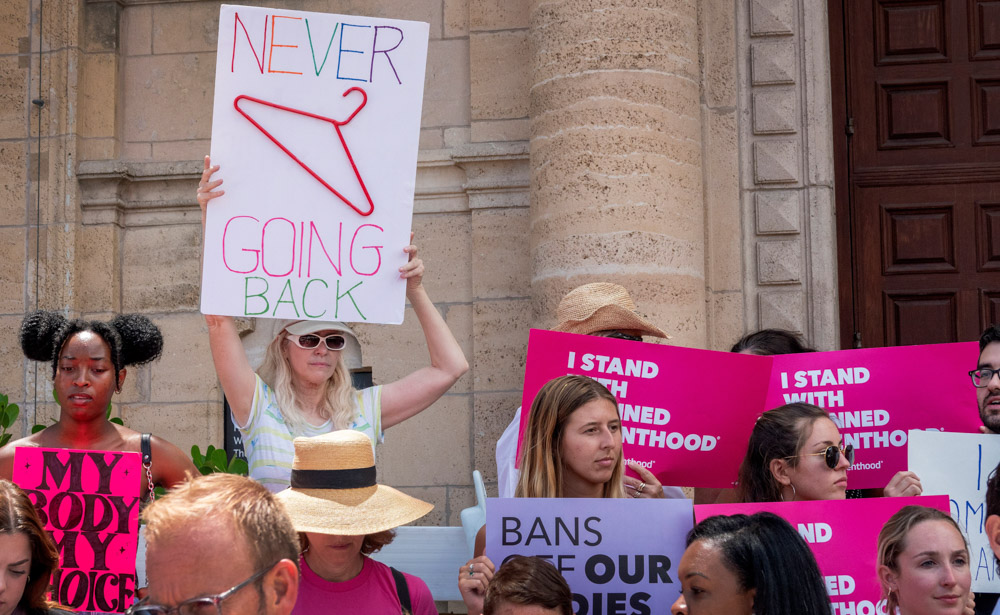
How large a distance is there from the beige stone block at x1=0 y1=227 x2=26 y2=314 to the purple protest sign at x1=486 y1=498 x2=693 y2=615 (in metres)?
5.39

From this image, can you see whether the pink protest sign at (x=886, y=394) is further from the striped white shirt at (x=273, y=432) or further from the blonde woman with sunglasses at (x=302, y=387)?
the striped white shirt at (x=273, y=432)

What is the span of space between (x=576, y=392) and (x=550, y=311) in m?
3.02

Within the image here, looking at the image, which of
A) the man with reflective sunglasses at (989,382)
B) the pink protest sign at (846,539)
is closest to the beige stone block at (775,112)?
the man with reflective sunglasses at (989,382)

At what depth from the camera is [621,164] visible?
23.1 ft

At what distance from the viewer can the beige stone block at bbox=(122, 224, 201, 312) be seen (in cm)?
813

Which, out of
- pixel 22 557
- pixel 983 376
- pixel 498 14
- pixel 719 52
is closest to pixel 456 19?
pixel 498 14

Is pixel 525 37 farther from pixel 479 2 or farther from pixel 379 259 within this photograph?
pixel 379 259

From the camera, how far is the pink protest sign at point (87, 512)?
409cm

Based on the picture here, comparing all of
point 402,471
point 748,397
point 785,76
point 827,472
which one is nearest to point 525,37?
point 785,76

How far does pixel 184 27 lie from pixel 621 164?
3.33 meters

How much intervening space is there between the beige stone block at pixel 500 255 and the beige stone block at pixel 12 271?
2.97 metres

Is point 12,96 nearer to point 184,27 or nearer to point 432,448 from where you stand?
point 184,27

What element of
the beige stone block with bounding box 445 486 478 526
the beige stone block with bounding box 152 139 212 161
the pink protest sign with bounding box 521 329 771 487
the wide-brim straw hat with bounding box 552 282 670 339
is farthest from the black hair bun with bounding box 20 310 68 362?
the beige stone block with bounding box 152 139 212 161

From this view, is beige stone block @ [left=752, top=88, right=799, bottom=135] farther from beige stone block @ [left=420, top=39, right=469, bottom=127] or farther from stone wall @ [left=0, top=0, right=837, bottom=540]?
beige stone block @ [left=420, top=39, right=469, bottom=127]
